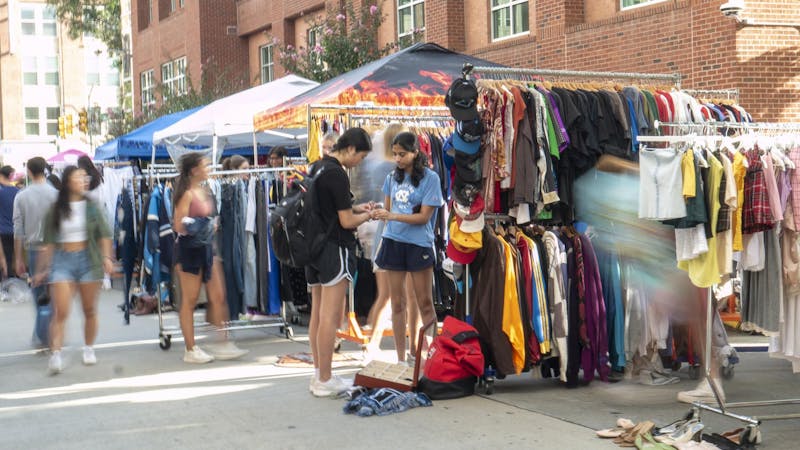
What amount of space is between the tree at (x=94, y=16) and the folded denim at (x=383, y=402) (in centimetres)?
4370

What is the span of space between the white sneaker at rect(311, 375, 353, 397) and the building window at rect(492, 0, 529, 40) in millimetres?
10979

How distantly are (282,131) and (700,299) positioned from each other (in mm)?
10903

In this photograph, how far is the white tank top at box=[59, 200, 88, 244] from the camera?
9.68m

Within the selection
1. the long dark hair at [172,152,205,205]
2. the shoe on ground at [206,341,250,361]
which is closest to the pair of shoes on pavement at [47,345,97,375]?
the shoe on ground at [206,341,250,361]

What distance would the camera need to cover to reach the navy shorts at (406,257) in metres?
8.47

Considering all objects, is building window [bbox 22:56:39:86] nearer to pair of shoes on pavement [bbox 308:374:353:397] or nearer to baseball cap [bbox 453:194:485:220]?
pair of shoes on pavement [bbox 308:374:353:397]

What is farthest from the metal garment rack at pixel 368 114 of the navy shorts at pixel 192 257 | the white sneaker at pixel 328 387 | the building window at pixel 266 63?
the building window at pixel 266 63

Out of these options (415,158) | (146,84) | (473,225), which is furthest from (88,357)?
(146,84)

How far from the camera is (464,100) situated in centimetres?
783

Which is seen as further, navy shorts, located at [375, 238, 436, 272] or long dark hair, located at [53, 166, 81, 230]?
long dark hair, located at [53, 166, 81, 230]

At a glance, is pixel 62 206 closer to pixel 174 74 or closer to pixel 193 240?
pixel 193 240

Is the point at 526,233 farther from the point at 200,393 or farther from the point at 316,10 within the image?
the point at 316,10

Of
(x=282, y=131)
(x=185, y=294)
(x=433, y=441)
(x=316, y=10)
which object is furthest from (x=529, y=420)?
(x=316, y=10)

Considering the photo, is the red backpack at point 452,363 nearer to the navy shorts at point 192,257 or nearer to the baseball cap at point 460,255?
the baseball cap at point 460,255
